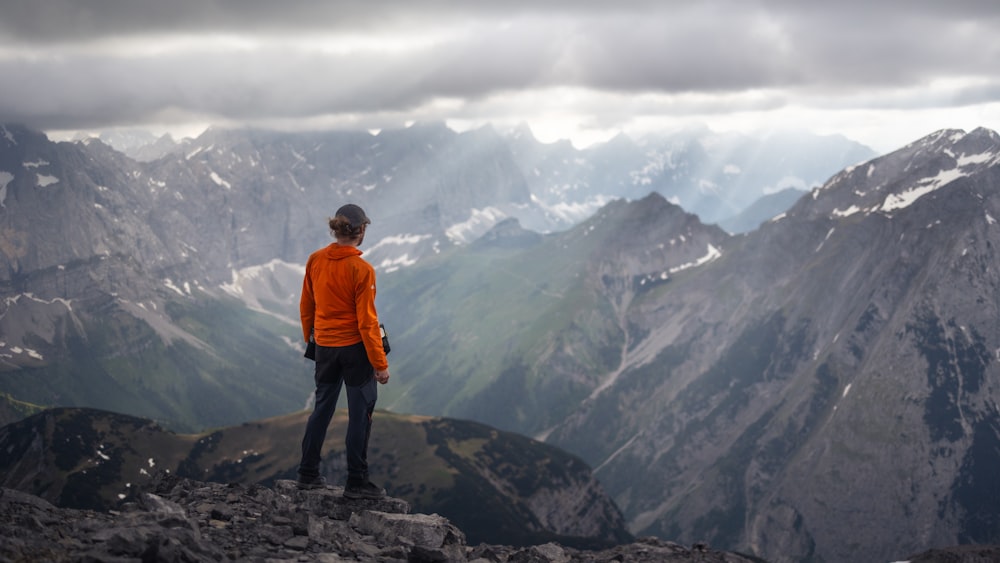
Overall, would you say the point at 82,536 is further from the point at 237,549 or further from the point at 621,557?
the point at 621,557

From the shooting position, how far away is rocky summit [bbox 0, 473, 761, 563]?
866 inches

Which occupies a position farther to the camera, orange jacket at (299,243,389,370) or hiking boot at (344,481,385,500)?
hiking boot at (344,481,385,500)

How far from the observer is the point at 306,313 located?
1198 inches

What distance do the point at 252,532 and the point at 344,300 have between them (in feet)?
25.1

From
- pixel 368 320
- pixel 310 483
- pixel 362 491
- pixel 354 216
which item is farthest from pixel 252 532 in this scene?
pixel 354 216

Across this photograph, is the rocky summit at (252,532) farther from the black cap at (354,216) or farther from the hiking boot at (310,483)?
the black cap at (354,216)

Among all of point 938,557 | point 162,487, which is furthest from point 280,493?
point 938,557

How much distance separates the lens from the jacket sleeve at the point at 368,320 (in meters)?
27.9

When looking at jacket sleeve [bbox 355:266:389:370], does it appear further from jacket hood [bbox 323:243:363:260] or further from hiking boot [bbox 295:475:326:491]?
hiking boot [bbox 295:475:326:491]

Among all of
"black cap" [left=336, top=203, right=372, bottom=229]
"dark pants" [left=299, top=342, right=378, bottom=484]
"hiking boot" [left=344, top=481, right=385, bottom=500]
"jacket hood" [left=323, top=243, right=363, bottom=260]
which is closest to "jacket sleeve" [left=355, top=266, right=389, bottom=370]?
"jacket hood" [left=323, top=243, right=363, bottom=260]

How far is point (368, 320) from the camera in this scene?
1104 inches

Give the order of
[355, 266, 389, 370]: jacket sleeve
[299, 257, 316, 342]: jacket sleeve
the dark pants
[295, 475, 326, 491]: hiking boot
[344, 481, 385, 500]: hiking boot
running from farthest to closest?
[295, 475, 326, 491]: hiking boot < [344, 481, 385, 500]: hiking boot < [299, 257, 316, 342]: jacket sleeve < the dark pants < [355, 266, 389, 370]: jacket sleeve

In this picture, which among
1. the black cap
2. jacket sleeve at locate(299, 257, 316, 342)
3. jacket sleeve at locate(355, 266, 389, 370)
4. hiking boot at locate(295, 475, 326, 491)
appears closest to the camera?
jacket sleeve at locate(355, 266, 389, 370)

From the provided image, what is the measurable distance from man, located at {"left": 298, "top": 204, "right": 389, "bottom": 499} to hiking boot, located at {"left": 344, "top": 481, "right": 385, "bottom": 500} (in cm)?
101
